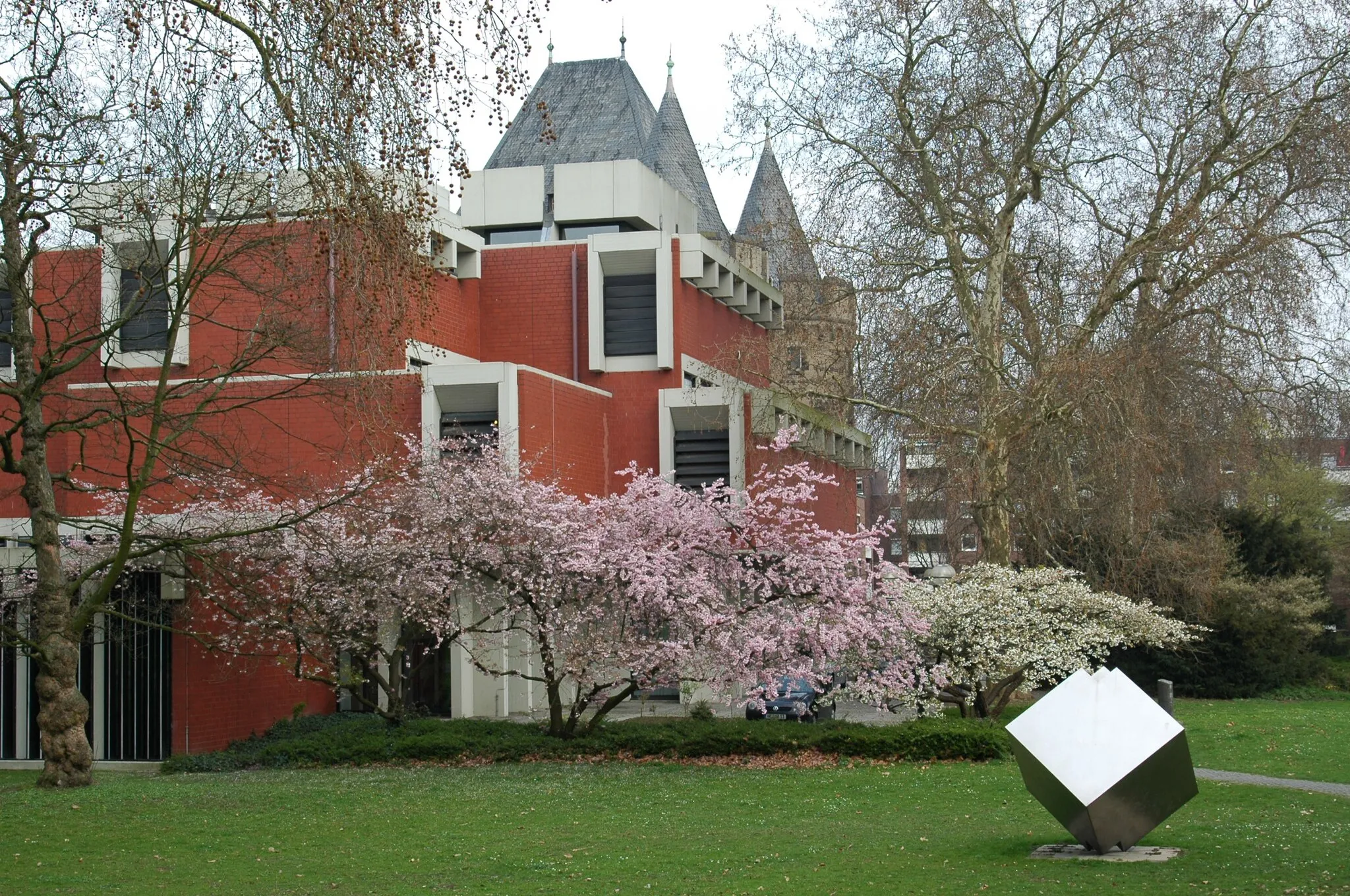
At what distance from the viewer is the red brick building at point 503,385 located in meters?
27.3

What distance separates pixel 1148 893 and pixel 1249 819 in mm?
4699

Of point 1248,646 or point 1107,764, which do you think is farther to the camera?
point 1248,646

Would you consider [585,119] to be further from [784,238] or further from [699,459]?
[784,238]

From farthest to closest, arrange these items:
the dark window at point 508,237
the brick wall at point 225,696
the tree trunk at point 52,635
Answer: the dark window at point 508,237 < the brick wall at point 225,696 < the tree trunk at point 52,635

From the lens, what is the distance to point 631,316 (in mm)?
35750

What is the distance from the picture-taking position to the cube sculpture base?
38.2ft

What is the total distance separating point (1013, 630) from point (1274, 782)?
18.7 ft

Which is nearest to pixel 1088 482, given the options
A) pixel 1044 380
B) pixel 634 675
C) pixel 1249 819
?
pixel 1044 380

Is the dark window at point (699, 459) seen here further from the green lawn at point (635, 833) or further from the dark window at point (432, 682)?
the green lawn at point (635, 833)

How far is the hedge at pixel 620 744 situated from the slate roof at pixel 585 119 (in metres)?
30.3

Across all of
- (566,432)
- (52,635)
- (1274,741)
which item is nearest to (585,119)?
(566,432)

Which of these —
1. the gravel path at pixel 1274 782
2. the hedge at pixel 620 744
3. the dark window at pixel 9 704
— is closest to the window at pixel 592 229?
the dark window at pixel 9 704

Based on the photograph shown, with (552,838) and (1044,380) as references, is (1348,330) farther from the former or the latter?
(552,838)

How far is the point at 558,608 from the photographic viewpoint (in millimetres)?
22188
